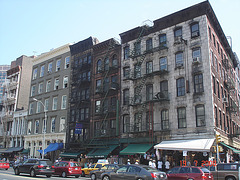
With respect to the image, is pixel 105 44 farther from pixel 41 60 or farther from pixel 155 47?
pixel 41 60

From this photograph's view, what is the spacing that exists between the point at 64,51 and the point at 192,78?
25.9 meters

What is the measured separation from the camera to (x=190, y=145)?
82.0ft

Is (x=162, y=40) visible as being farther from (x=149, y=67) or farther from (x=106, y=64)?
(x=106, y=64)

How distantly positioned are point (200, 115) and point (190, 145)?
3.76m

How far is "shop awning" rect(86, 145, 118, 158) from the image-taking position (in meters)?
32.0

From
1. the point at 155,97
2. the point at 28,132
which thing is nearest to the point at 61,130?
the point at 28,132

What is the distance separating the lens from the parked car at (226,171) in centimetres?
1911

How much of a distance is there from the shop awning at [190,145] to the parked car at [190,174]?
18.3 ft

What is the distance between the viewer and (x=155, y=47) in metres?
32.0

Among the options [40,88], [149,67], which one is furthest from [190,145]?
[40,88]

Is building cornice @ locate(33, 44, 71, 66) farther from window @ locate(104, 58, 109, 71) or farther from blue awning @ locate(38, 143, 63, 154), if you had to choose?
blue awning @ locate(38, 143, 63, 154)

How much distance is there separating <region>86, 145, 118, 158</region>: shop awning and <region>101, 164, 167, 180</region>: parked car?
45.9 ft

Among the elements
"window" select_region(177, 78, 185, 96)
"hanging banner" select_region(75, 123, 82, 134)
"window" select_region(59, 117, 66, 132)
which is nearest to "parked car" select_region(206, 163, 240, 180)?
"window" select_region(177, 78, 185, 96)

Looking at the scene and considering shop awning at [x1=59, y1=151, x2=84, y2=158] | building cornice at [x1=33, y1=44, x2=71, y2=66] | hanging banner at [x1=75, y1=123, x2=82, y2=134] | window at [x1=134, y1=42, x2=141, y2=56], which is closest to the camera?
window at [x1=134, y1=42, x2=141, y2=56]
